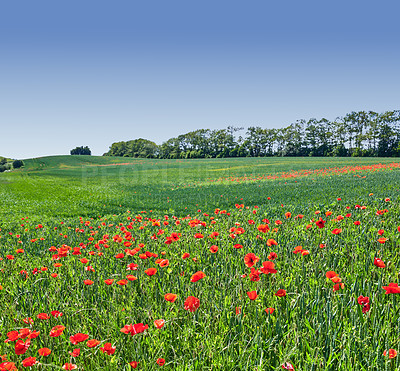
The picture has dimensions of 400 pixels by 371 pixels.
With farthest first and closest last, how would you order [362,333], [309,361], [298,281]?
[298,281]
[362,333]
[309,361]

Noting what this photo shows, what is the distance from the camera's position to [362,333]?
1840 mm

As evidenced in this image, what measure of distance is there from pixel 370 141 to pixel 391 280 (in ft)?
323

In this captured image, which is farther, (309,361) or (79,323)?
(79,323)

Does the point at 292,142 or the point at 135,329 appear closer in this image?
the point at 135,329

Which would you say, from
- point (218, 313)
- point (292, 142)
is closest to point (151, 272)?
point (218, 313)

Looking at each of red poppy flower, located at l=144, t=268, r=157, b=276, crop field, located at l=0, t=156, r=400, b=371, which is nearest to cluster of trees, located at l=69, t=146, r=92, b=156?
crop field, located at l=0, t=156, r=400, b=371

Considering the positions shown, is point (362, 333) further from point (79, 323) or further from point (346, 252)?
point (79, 323)

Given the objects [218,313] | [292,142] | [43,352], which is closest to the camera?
[43,352]

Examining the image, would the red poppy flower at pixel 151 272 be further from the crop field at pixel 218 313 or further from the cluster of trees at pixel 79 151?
the cluster of trees at pixel 79 151

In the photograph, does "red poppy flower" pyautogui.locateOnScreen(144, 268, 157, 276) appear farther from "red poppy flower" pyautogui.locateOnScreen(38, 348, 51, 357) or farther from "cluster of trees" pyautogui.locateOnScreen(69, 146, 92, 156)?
"cluster of trees" pyautogui.locateOnScreen(69, 146, 92, 156)

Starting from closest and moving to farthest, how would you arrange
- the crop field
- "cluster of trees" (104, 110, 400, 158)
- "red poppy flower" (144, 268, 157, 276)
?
1. the crop field
2. "red poppy flower" (144, 268, 157, 276)
3. "cluster of trees" (104, 110, 400, 158)

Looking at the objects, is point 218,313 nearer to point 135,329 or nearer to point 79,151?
point 135,329

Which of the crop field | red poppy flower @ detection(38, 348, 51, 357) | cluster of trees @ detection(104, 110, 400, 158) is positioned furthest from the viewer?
cluster of trees @ detection(104, 110, 400, 158)

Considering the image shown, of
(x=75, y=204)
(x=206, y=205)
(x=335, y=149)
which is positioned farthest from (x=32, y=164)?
(x=335, y=149)
